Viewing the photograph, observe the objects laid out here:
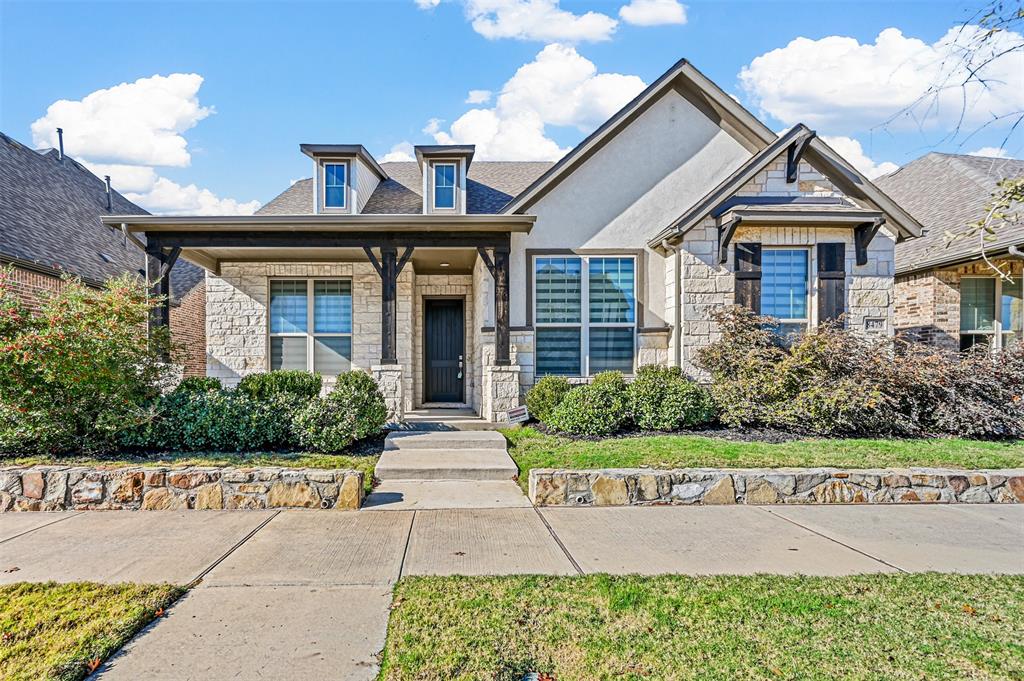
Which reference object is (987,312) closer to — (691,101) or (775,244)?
(775,244)

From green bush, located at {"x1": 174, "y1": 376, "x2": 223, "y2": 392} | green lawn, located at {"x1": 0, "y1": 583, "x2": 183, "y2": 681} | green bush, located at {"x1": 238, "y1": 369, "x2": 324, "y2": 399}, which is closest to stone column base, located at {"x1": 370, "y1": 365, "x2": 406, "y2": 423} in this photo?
green bush, located at {"x1": 238, "y1": 369, "x2": 324, "y2": 399}

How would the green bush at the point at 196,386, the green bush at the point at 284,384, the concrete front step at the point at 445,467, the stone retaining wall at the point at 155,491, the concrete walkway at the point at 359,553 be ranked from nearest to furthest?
1. the concrete walkway at the point at 359,553
2. the stone retaining wall at the point at 155,491
3. the concrete front step at the point at 445,467
4. the green bush at the point at 196,386
5. the green bush at the point at 284,384

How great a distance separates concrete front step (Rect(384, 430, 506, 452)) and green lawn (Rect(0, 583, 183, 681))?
4.37 m

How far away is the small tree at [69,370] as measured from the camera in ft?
20.7

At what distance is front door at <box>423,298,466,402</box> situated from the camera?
12.5 metres

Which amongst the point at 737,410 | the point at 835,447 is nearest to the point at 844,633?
the point at 835,447

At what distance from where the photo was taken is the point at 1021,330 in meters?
11.9

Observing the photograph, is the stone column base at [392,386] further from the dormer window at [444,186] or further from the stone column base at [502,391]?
the dormer window at [444,186]

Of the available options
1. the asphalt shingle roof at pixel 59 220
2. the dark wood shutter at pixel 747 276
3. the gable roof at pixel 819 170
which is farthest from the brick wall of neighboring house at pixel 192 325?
the dark wood shutter at pixel 747 276

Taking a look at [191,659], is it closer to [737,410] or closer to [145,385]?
[145,385]

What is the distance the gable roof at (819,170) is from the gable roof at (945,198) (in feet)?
5.99

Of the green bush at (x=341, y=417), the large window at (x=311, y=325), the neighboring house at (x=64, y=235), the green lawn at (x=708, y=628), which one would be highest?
the neighboring house at (x=64, y=235)

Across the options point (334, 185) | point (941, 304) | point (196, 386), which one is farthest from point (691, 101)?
point (196, 386)

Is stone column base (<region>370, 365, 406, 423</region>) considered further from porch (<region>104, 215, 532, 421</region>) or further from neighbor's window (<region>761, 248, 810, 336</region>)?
neighbor's window (<region>761, 248, 810, 336</region>)
